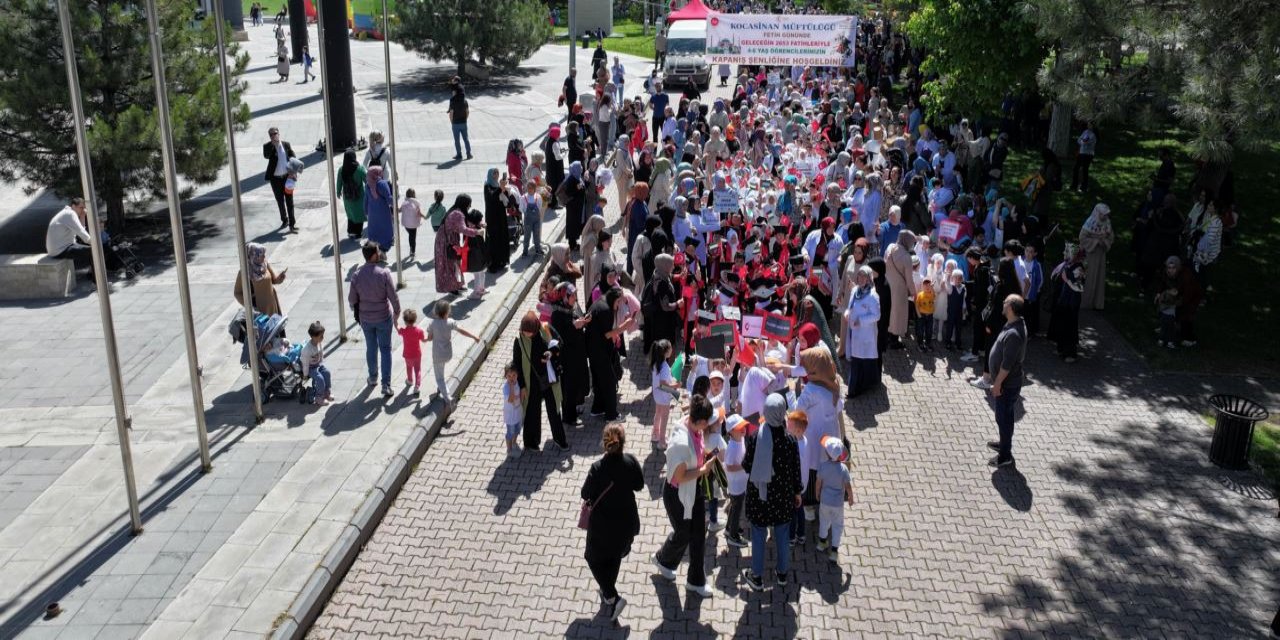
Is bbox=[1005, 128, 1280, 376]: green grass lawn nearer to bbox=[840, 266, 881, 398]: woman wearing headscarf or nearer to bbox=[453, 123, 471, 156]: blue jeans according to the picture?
bbox=[840, 266, 881, 398]: woman wearing headscarf

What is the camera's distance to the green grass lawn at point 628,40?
167 feet

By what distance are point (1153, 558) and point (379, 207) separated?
11.1 m

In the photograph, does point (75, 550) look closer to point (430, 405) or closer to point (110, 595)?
point (110, 595)

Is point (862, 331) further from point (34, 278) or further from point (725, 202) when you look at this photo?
point (34, 278)

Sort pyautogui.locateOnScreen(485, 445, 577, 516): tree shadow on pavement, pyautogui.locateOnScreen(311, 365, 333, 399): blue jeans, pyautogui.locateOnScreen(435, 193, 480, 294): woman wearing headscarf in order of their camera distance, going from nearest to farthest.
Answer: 1. pyautogui.locateOnScreen(485, 445, 577, 516): tree shadow on pavement
2. pyautogui.locateOnScreen(311, 365, 333, 399): blue jeans
3. pyautogui.locateOnScreen(435, 193, 480, 294): woman wearing headscarf

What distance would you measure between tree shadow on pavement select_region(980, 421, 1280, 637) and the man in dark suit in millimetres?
12412

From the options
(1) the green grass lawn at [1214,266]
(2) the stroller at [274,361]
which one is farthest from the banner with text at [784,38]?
(2) the stroller at [274,361]

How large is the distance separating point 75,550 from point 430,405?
377cm

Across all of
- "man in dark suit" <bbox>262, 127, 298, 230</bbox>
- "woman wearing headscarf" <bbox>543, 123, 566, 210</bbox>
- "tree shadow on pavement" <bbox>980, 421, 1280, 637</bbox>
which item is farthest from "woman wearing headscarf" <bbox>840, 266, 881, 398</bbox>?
"man in dark suit" <bbox>262, 127, 298, 230</bbox>

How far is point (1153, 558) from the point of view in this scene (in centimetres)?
923

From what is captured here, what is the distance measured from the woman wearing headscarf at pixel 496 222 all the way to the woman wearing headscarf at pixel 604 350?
4.72 metres

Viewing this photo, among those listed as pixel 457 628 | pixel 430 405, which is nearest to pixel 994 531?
pixel 457 628

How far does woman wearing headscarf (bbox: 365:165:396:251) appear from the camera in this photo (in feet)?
51.0

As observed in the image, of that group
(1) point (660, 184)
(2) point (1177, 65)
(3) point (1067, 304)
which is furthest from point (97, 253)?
(2) point (1177, 65)
